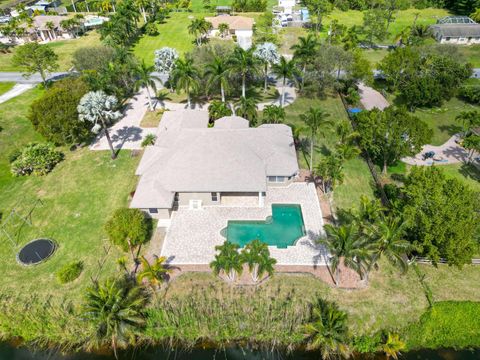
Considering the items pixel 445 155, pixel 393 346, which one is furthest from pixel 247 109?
pixel 393 346

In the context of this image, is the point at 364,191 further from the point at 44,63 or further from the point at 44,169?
the point at 44,63

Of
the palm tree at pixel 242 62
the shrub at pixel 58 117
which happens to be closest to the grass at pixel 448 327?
the palm tree at pixel 242 62

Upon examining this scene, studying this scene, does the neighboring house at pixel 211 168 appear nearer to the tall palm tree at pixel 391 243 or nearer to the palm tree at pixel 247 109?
the palm tree at pixel 247 109

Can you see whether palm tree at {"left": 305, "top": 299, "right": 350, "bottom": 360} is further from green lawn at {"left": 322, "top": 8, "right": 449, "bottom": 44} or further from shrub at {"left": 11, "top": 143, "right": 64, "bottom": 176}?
green lawn at {"left": 322, "top": 8, "right": 449, "bottom": 44}

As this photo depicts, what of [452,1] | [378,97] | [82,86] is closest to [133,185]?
[82,86]

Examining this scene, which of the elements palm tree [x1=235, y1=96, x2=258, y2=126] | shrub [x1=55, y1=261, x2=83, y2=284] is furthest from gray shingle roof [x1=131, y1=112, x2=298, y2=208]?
shrub [x1=55, y1=261, x2=83, y2=284]

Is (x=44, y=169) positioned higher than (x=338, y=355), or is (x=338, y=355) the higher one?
(x=44, y=169)
